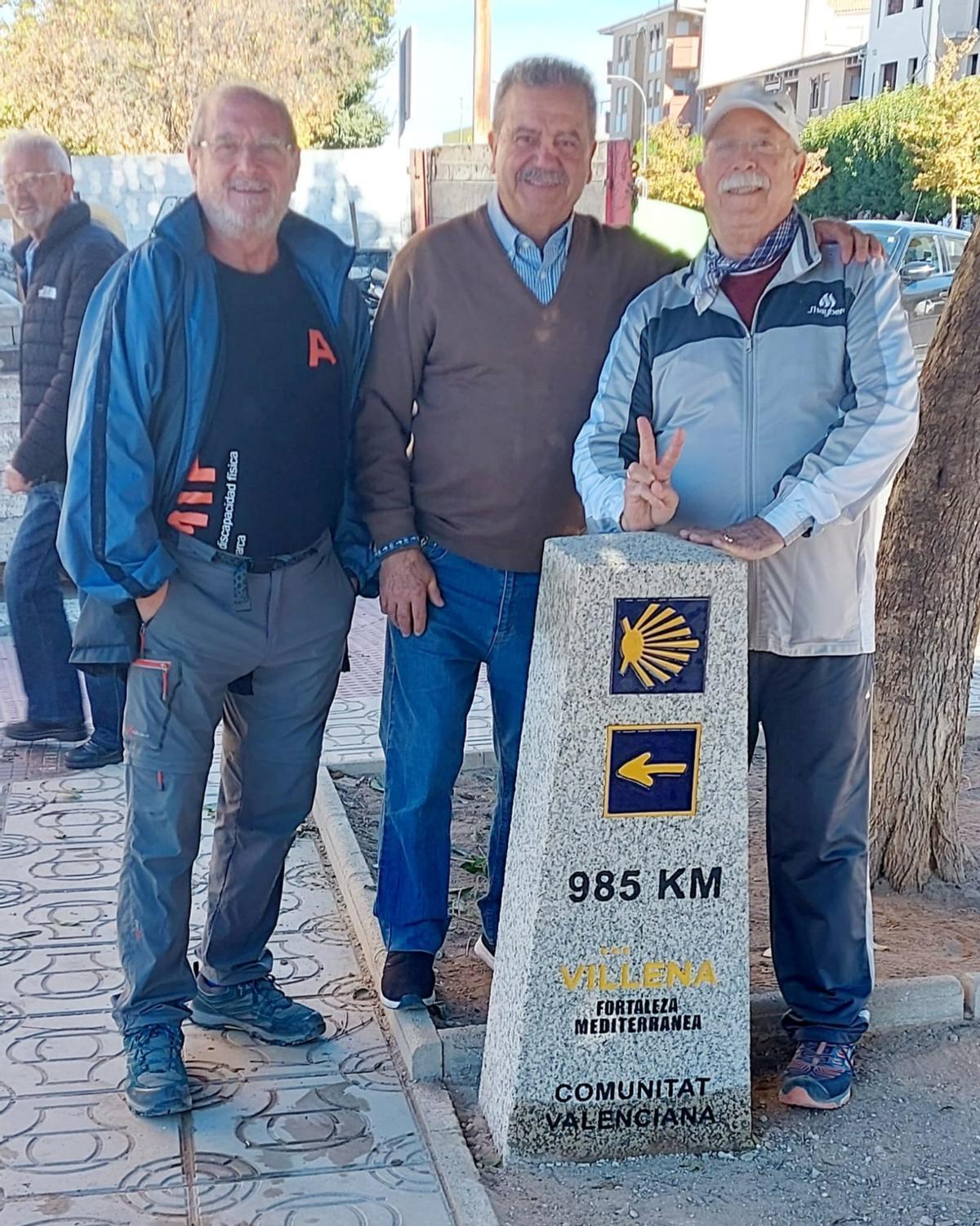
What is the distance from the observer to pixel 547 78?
328cm

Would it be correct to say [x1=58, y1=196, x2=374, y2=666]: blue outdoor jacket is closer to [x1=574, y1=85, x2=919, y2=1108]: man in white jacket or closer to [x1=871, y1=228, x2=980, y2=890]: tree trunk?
[x1=574, y1=85, x2=919, y2=1108]: man in white jacket

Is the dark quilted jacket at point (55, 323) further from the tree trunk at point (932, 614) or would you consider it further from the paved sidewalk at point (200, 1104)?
the tree trunk at point (932, 614)

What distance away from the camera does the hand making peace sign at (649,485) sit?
2934 millimetres

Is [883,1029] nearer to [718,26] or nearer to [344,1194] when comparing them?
[344,1194]

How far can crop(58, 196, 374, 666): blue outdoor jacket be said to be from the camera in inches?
119

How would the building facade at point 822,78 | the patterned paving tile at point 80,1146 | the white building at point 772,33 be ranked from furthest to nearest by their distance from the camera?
the white building at point 772,33, the building facade at point 822,78, the patterned paving tile at point 80,1146

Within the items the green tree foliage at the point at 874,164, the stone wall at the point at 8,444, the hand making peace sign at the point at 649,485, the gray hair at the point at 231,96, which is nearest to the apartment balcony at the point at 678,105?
the green tree foliage at the point at 874,164

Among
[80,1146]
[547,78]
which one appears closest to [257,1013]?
[80,1146]

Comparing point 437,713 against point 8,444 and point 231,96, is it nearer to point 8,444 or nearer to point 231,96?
point 231,96

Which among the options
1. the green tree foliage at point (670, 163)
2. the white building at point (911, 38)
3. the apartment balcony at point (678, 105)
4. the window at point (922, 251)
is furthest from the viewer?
the apartment balcony at point (678, 105)

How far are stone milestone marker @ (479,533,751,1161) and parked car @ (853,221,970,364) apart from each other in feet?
46.5

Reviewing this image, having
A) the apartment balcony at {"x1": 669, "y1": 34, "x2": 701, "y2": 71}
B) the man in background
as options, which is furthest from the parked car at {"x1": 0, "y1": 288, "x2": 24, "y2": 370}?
the apartment balcony at {"x1": 669, "y1": 34, "x2": 701, "y2": 71}

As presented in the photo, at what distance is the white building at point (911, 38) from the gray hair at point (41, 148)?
153 ft

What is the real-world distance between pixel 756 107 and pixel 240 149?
115 centimetres
